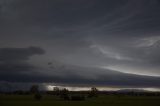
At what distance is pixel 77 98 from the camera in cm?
16825

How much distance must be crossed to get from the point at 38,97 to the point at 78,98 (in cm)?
2239

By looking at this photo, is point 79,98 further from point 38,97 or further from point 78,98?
point 38,97

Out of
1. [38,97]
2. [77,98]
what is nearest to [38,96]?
[38,97]

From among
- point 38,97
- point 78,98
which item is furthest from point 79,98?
point 38,97

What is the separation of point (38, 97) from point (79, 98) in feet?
75.5

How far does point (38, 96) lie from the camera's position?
172 m

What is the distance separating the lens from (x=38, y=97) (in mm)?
169625

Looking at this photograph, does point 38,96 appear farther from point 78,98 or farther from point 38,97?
point 78,98

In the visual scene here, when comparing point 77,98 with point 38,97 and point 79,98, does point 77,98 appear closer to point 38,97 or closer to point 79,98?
point 79,98

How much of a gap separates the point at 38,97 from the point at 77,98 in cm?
2169

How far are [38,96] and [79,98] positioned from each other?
23669mm

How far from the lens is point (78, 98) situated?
166750mm

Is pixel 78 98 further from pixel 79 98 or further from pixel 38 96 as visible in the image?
pixel 38 96

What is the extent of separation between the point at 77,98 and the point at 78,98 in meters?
1.62
